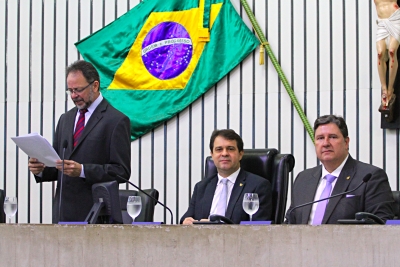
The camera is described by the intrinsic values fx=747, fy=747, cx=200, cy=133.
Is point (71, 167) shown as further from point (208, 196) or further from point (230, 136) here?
point (230, 136)

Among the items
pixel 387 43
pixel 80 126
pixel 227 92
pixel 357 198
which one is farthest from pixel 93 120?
pixel 387 43

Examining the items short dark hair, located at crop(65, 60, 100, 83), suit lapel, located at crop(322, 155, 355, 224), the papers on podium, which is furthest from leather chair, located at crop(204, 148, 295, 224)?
the papers on podium

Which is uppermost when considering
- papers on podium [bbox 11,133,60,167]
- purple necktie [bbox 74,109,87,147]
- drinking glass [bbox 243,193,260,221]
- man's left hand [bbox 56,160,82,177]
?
purple necktie [bbox 74,109,87,147]

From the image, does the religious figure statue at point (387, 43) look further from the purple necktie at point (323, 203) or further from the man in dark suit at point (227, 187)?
the purple necktie at point (323, 203)

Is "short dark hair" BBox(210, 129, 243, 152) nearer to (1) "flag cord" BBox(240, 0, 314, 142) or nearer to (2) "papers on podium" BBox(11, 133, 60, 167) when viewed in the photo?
(2) "papers on podium" BBox(11, 133, 60, 167)

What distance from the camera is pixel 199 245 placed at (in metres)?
2.62

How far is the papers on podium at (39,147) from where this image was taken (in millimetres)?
3670

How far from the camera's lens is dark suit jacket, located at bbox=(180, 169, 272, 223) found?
4.10m

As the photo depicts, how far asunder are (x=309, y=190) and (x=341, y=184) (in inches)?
7.9

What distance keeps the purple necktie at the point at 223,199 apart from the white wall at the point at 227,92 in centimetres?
146

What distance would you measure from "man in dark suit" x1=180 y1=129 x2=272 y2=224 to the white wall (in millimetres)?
1376

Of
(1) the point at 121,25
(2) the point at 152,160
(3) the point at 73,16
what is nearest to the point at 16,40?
(3) the point at 73,16

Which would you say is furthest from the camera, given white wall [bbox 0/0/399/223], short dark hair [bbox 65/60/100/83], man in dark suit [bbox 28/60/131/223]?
white wall [bbox 0/0/399/223]

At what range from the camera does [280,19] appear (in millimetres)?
5719
